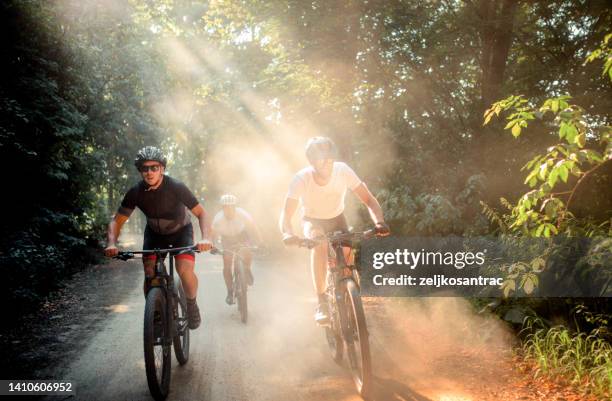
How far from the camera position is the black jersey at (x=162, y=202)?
5227 mm

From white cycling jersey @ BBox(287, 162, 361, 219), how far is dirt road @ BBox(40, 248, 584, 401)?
6.09ft

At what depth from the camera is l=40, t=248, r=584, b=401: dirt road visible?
462cm

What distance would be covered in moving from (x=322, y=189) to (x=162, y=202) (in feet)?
5.99

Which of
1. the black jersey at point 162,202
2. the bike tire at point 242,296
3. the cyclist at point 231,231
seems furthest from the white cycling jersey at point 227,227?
the black jersey at point 162,202

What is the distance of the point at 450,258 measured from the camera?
864 cm

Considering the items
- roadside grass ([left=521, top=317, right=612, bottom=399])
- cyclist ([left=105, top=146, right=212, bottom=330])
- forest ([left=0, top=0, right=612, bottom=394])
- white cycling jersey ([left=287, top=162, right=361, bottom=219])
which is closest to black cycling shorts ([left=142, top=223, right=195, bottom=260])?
cyclist ([left=105, top=146, right=212, bottom=330])

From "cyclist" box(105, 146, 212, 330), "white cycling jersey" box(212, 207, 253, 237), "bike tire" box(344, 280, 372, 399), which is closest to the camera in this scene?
"bike tire" box(344, 280, 372, 399)

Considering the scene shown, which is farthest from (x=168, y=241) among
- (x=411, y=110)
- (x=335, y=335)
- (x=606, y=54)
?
(x=411, y=110)

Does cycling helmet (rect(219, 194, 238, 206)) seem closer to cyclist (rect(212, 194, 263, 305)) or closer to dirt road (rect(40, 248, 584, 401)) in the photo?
cyclist (rect(212, 194, 263, 305))

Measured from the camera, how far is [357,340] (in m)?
4.58

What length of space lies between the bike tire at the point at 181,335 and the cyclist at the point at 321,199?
5.12ft

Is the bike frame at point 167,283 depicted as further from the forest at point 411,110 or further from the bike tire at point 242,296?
the forest at point 411,110

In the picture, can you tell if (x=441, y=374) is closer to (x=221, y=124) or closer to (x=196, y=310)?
(x=196, y=310)

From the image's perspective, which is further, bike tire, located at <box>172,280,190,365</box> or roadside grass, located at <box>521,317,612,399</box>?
bike tire, located at <box>172,280,190,365</box>
